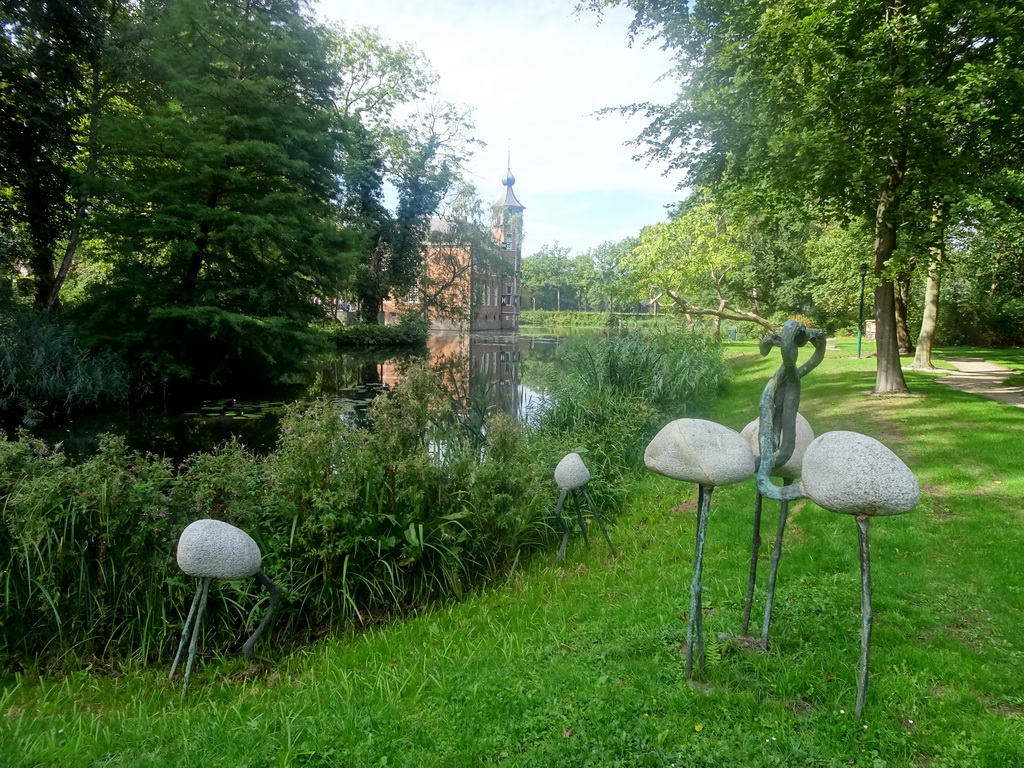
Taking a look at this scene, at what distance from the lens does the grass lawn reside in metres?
2.21

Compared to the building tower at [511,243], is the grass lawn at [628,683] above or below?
below

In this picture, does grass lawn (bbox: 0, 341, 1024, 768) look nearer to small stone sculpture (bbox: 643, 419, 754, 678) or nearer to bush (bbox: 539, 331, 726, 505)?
small stone sculpture (bbox: 643, 419, 754, 678)

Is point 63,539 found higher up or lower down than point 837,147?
lower down

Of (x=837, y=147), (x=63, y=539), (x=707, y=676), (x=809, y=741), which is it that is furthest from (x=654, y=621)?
(x=837, y=147)

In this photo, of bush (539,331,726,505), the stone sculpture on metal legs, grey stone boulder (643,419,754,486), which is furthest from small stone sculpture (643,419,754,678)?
bush (539,331,726,505)

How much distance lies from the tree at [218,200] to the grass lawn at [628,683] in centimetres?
1155

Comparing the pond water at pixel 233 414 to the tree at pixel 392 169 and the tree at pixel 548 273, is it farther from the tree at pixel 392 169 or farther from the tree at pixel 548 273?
the tree at pixel 548 273

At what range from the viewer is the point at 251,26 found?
14.1 meters

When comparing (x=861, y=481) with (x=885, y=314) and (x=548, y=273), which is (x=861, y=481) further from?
(x=548, y=273)

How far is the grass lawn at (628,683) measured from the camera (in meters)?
2.21

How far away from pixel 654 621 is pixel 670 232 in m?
22.0

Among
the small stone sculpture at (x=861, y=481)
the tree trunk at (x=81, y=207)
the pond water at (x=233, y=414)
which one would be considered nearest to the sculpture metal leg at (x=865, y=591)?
the small stone sculpture at (x=861, y=481)

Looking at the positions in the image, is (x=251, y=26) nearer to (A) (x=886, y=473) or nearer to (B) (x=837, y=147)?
(B) (x=837, y=147)

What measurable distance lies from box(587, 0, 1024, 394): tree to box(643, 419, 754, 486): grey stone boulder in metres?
7.21
